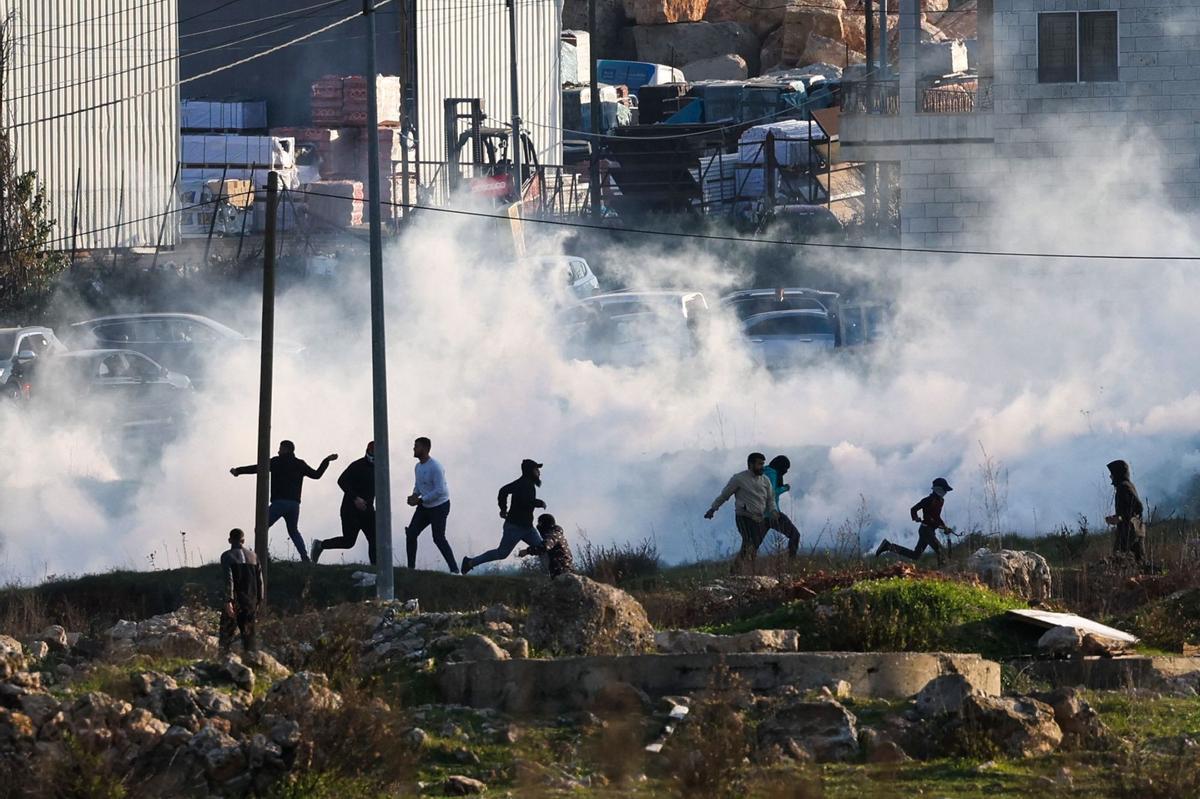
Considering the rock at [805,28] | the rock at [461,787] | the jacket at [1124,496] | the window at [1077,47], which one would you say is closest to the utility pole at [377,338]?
the jacket at [1124,496]

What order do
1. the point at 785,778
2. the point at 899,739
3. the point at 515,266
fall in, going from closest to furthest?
1. the point at 785,778
2. the point at 899,739
3. the point at 515,266

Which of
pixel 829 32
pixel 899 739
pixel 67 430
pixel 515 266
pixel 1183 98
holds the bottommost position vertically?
pixel 899 739

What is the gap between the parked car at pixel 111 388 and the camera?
1104 inches

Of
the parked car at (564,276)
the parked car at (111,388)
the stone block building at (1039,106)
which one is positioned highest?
the stone block building at (1039,106)

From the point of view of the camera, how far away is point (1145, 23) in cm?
3111

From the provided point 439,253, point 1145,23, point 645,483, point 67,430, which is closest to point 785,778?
point 645,483

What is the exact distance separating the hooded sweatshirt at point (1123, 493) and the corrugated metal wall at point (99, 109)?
21.6 meters

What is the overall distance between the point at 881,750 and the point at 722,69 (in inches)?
1938

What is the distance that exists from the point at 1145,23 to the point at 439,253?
12.4 meters

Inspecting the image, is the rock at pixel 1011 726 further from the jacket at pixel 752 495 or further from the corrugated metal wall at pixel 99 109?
the corrugated metal wall at pixel 99 109

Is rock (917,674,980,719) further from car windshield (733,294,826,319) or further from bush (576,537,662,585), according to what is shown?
car windshield (733,294,826,319)

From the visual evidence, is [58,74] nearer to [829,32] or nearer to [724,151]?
[724,151]

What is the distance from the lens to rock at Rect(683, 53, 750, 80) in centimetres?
5866

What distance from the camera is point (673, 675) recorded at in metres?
12.3
